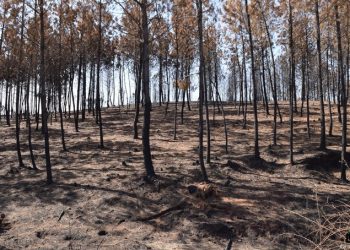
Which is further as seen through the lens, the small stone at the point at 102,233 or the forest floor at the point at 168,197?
the small stone at the point at 102,233

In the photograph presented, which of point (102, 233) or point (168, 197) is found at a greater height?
point (168, 197)

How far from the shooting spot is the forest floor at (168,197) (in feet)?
39.4

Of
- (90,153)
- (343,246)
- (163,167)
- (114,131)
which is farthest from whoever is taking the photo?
(114,131)

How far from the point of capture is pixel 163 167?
18.3 m

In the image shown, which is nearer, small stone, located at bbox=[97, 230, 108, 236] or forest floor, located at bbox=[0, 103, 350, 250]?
forest floor, located at bbox=[0, 103, 350, 250]

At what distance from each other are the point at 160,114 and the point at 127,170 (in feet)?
71.5

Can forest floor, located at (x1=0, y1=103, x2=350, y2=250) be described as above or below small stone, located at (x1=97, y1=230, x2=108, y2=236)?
above

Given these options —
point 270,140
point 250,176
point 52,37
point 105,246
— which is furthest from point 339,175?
point 52,37

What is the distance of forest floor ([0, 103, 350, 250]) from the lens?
12.0 meters

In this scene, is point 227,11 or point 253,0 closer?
point 253,0

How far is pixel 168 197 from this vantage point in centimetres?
1478

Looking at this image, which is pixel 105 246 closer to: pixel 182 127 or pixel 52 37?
pixel 52 37

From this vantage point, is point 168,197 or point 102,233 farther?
point 168,197

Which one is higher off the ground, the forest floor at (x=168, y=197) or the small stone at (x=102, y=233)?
the forest floor at (x=168, y=197)
